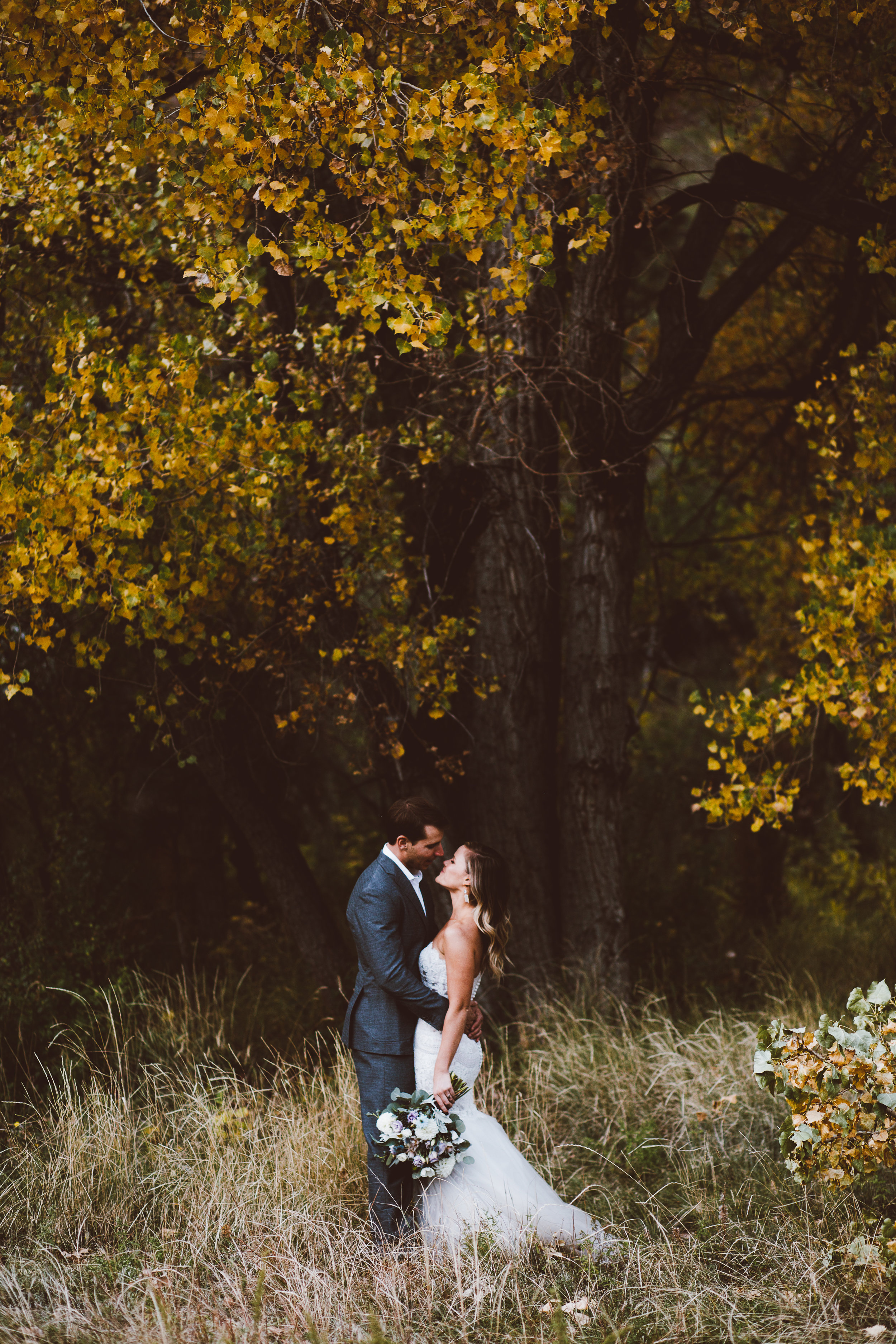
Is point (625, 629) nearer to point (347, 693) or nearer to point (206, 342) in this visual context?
point (347, 693)

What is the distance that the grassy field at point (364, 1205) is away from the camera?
3676 millimetres

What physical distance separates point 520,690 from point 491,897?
2367mm

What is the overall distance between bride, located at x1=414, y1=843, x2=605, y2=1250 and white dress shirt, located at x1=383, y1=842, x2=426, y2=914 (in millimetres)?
95

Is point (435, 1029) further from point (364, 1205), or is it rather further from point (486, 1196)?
point (364, 1205)

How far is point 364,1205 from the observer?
14.9ft

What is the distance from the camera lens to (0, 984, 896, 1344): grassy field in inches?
145

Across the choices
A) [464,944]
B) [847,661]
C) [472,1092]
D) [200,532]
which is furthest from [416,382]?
[472,1092]

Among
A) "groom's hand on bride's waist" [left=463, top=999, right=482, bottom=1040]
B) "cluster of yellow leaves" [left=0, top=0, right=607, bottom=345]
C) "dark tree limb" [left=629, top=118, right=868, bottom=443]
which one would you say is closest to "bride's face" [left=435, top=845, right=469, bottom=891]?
"groom's hand on bride's waist" [left=463, top=999, right=482, bottom=1040]

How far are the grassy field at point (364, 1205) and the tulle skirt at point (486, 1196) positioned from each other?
0.10 meters

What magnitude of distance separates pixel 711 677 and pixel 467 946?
12.0m

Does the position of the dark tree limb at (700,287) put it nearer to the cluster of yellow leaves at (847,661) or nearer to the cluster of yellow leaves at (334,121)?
the cluster of yellow leaves at (847,661)

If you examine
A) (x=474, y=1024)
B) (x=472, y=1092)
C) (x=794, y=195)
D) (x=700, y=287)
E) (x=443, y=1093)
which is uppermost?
(x=794, y=195)

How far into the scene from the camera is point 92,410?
4.73m

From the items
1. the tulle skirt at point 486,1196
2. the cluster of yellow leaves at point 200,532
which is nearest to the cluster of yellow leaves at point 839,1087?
the tulle skirt at point 486,1196
